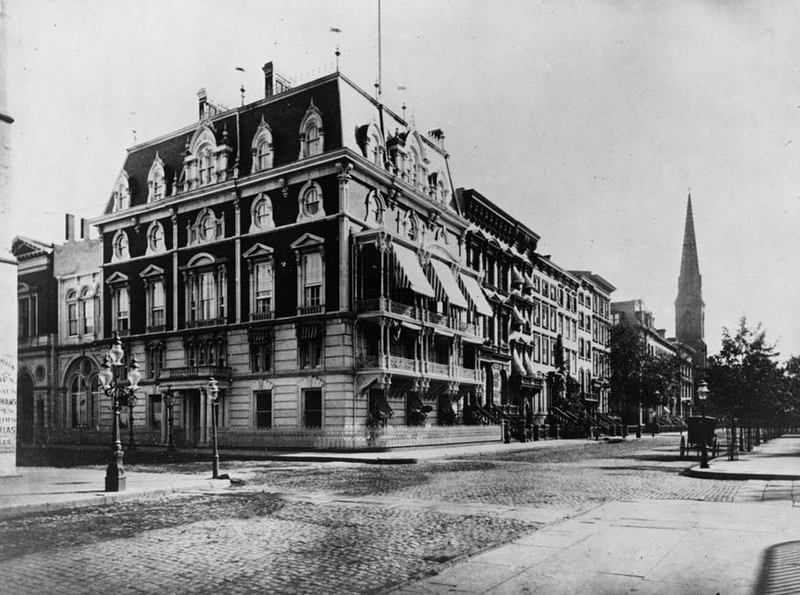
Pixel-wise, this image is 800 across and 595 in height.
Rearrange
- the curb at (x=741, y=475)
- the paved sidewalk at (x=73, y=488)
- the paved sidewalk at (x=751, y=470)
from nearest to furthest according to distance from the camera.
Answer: the paved sidewalk at (x=73, y=488)
the curb at (x=741, y=475)
the paved sidewalk at (x=751, y=470)

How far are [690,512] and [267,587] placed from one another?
340 inches

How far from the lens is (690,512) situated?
13.2 m

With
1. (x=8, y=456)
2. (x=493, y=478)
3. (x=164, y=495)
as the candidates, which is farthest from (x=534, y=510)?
(x=8, y=456)

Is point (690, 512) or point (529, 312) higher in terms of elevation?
point (529, 312)

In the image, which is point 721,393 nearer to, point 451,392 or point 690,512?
point 451,392

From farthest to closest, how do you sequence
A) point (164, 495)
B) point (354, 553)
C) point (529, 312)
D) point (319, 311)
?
1. point (529, 312)
2. point (319, 311)
3. point (164, 495)
4. point (354, 553)

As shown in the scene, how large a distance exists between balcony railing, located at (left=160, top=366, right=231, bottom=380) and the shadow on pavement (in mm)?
31866

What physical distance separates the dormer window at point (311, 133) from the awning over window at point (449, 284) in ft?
30.5

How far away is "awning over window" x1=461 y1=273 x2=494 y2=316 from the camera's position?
145 ft

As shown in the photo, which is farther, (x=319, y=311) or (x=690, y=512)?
(x=319, y=311)

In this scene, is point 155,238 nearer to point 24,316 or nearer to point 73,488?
point 24,316

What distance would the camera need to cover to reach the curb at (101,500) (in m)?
13.4

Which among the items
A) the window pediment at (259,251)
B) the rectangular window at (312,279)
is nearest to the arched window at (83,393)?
the window pediment at (259,251)

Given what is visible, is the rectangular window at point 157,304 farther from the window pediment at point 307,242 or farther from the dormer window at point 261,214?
the window pediment at point 307,242
